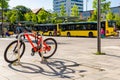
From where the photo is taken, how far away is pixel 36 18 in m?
79.0

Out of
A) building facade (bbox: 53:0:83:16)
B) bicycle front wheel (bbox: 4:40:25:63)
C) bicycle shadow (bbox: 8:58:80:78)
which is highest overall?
building facade (bbox: 53:0:83:16)

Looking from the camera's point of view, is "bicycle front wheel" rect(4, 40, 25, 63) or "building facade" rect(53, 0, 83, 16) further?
"building facade" rect(53, 0, 83, 16)

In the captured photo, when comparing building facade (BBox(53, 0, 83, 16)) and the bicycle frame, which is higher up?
building facade (BBox(53, 0, 83, 16))

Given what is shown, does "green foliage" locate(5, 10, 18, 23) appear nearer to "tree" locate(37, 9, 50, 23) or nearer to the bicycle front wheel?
"tree" locate(37, 9, 50, 23)

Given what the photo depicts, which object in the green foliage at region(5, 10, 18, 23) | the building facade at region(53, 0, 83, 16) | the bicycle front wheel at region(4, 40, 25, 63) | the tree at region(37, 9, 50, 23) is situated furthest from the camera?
the building facade at region(53, 0, 83, 16)

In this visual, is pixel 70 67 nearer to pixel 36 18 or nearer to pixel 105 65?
pixel 105 65

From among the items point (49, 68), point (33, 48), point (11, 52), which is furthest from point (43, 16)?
point (49, 68)

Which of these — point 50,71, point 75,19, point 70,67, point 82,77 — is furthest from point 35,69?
point 75,19

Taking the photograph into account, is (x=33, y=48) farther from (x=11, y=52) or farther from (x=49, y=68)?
(x=49, y=68)

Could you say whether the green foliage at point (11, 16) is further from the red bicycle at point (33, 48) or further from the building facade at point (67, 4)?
the building facade at point (67, 4)

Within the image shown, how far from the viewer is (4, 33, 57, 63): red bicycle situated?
8.03m

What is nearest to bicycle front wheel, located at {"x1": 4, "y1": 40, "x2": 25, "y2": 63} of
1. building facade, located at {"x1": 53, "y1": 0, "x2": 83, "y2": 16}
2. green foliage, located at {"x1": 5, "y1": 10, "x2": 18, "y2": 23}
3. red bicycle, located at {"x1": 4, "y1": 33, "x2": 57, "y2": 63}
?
red bicycle, located at {"x1": 4, "y1": 33, "x2": 57, "y2": 63}

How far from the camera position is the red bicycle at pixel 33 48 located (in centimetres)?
803

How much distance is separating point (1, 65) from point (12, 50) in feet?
2.23
